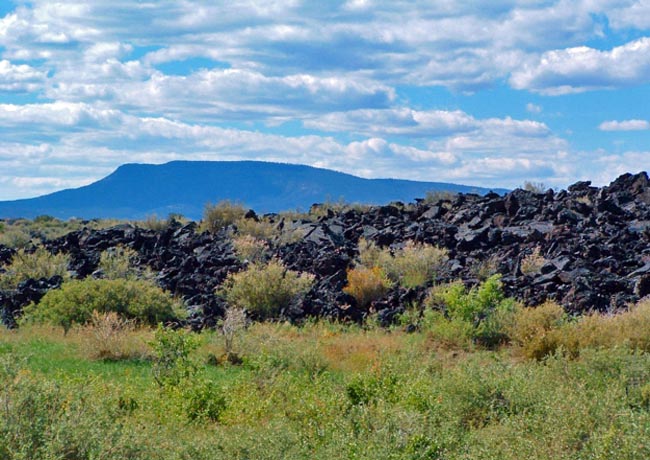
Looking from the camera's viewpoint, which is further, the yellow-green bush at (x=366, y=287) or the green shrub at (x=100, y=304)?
the yellow-green bush at (x=366, y=287)

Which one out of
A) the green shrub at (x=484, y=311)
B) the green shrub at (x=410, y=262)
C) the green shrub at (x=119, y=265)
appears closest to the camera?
the green shrub at (x=484, y=311)

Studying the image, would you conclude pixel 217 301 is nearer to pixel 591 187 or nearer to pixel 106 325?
pixel 106 325

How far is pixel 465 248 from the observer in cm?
3297

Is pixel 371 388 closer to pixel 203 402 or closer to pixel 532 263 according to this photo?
pixel 203 402

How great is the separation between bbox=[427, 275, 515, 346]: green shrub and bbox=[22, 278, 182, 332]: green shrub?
7477 mm

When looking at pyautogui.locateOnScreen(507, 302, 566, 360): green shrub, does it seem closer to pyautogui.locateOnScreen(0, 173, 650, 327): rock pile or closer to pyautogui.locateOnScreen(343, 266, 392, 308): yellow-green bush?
pyautogui.locateOnScreen(0, 173, 650, 327): rock pile

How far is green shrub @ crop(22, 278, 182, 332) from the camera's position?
76.1 feet

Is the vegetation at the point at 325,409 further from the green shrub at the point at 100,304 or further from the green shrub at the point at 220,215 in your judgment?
the green shrub at the point at 220,215

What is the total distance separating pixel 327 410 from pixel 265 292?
14568mm

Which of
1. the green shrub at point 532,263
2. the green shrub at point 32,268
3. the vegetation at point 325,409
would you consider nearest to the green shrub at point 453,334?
the vegetation at point 325,409

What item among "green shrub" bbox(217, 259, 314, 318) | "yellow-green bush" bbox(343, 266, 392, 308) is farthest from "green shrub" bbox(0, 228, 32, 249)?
"yellow-green bush" bbox(343, 266, 392, 308)

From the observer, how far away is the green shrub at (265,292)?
2605 centimetres

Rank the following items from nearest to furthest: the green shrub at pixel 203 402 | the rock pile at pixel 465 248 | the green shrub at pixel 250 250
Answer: the green shrub at pixel 203 402 < the rock pile at pixel 465 248 < the green shrub at pixel 250 250

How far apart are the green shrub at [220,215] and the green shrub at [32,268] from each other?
12.3 meters
